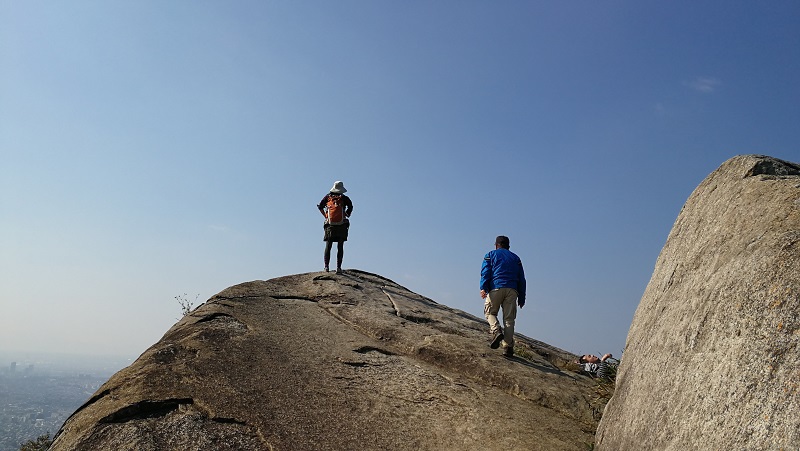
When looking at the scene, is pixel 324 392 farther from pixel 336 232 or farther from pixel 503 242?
pixel 336 232

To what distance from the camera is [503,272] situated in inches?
444

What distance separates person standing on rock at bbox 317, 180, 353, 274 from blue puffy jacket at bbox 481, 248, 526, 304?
7.34m

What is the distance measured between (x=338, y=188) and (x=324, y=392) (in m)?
10.7

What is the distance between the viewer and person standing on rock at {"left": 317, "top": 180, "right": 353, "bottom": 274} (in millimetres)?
17734

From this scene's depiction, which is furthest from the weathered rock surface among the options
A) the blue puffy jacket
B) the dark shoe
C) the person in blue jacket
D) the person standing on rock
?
the person standing on rock

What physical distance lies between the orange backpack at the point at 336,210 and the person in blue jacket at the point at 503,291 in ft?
24.3

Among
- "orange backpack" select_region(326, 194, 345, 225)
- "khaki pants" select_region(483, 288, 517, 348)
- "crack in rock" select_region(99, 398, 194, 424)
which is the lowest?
"crack in rock" select_region(99, 398, 194, 424)

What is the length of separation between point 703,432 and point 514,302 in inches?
273

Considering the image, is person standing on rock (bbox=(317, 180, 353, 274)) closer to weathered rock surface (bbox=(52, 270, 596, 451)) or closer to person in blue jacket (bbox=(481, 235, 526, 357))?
weathered rock surface (bbox=(52, 270, 596, 451))

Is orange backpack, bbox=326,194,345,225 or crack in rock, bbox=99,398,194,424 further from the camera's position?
orange backpack, bbox=326,194,345,225

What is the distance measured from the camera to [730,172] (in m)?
7.07

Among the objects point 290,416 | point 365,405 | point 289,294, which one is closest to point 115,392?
point 290,416

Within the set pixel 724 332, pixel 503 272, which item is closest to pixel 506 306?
pixel 503 272

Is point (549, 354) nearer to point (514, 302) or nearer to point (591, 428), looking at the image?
point (514, 302)
